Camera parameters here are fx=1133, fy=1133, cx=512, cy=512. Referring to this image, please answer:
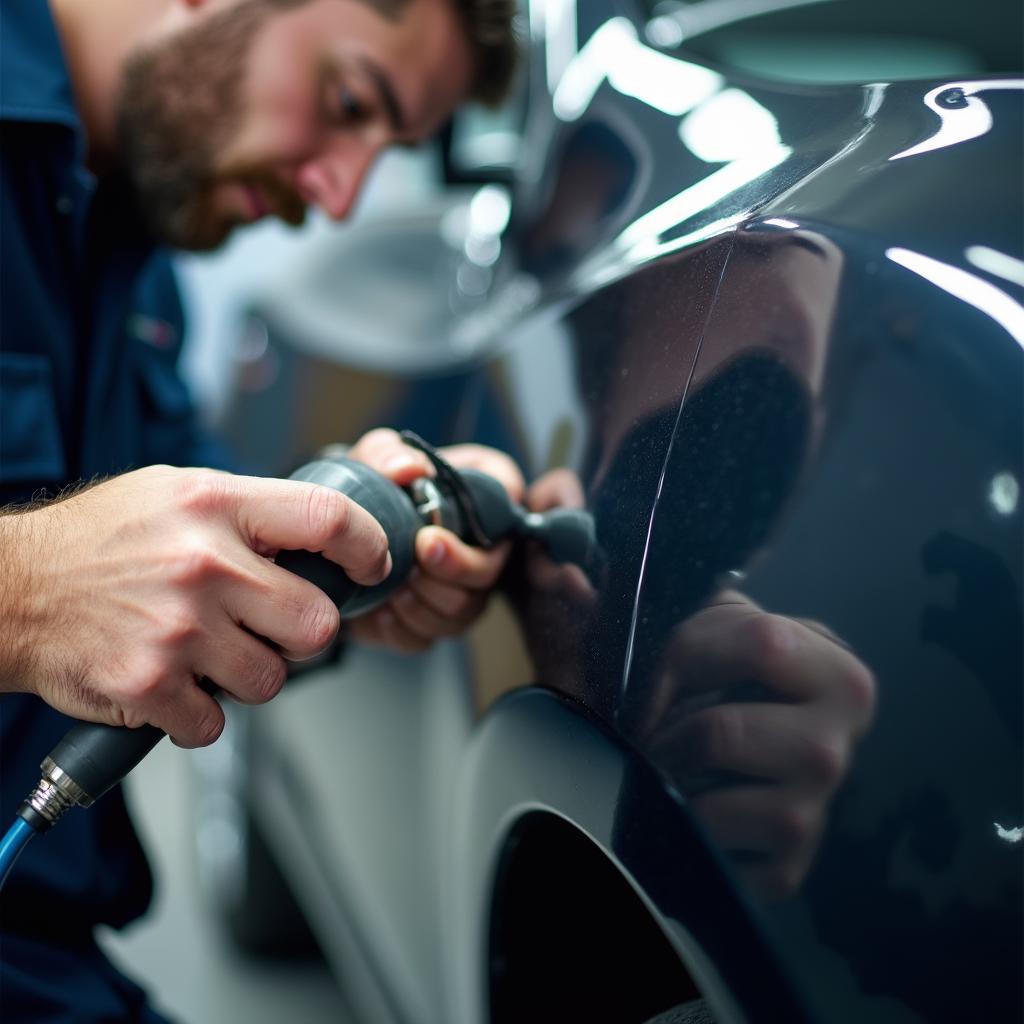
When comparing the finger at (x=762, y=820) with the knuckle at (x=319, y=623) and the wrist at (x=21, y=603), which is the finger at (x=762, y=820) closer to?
the knuckle at (x=319, y=623)

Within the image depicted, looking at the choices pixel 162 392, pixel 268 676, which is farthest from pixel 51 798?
pixel 162 392

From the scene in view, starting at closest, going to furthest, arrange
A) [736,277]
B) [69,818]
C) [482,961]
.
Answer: [736,277]
[482,961]
[69,818]

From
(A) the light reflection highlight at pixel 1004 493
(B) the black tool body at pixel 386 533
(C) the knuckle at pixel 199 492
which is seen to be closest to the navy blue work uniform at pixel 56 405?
(B) the black tool body at pixel 386 533

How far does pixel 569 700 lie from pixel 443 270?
2.93 feet

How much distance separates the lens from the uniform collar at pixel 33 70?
0.99m

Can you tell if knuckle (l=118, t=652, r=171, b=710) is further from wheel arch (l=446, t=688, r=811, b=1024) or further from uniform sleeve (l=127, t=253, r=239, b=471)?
uniform sleeve (l=127, t=253, r=239, b=471)

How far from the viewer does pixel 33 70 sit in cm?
101

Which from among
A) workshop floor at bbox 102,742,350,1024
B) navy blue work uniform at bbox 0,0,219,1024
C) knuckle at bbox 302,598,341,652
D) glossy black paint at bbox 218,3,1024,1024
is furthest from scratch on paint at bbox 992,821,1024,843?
workshop floor at bbox 102,742,350,1024

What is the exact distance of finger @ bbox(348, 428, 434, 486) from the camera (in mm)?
785

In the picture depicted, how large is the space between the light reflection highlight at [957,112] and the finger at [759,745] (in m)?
0.28

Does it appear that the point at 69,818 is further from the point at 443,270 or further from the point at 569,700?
the point at 443,270

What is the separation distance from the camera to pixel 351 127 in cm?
127

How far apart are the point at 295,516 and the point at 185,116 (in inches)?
31.1

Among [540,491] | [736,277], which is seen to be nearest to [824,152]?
[736,277]
